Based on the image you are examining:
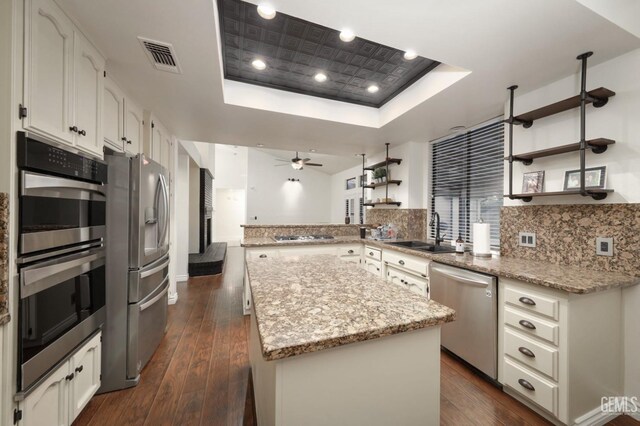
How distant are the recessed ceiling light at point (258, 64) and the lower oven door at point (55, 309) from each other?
188 cm

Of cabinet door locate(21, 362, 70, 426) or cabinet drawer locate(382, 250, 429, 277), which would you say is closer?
cabinet door locate(21, 362, 70, 426)

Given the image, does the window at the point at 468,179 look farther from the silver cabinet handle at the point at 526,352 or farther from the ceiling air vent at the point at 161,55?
the ceiling air vent at the point at 161,55

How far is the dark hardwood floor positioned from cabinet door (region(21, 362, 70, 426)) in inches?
13.5

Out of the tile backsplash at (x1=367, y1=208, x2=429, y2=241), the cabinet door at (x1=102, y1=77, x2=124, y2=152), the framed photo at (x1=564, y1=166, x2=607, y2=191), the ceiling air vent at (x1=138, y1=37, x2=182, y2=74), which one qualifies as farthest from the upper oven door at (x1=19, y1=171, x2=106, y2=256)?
the tile backsplash at (x1=367, y1=208, x2=429, y2=241)

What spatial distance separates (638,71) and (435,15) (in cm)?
139

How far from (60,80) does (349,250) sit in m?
3.19

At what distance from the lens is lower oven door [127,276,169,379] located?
188cm

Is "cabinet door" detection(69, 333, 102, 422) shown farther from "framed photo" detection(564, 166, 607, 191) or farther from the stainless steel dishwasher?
"framed photo" detection(564, 166, 607, 191)

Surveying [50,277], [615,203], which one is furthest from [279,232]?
[615,203]

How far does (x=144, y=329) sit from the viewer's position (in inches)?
79.8

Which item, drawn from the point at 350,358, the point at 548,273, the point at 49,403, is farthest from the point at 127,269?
the point at 548,273

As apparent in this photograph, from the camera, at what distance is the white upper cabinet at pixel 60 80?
1.15m

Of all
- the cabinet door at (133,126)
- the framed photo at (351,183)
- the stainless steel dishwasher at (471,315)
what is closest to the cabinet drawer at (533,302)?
the stainless steel dishwasher at (471,315)

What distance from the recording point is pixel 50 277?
1252 mm
